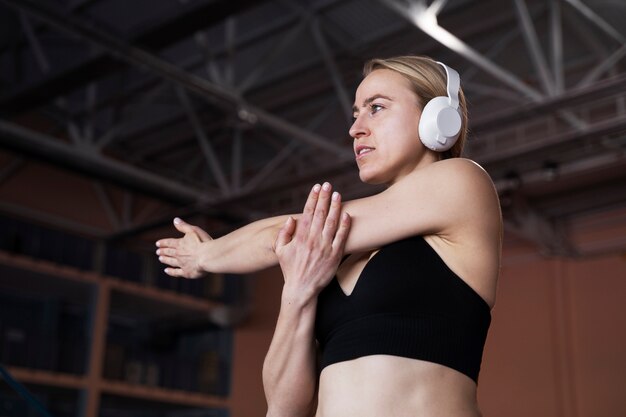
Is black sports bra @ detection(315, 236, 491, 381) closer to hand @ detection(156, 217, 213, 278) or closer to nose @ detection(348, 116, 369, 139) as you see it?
nose @ detection(348, 116, 369, 139)

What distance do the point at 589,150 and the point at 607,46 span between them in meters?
1.05

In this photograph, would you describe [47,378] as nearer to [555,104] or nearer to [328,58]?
Result: [328,58]

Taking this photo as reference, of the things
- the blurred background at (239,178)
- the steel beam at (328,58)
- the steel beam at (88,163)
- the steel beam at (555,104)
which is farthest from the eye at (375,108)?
the steel beam at (88,163)

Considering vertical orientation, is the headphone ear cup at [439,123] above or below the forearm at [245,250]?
above

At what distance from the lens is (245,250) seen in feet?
4.12

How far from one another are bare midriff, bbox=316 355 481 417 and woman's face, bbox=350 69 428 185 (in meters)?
0.30

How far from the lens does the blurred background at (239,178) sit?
248 inches

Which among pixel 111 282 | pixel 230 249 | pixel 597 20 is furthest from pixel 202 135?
pixel 230 249

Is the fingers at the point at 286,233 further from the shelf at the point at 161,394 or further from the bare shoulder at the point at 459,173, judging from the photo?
the shelf at the point at 161,394

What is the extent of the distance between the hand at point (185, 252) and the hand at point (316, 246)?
0.21 metres

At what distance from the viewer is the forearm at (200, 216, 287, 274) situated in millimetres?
1234

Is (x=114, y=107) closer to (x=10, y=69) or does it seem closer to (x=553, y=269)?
(x=10, y=69)

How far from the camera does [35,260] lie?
7633 millimetres

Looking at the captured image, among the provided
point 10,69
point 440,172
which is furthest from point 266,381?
point 10,69
